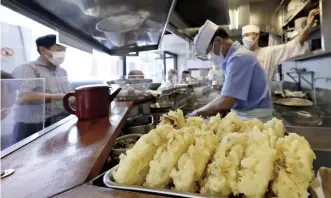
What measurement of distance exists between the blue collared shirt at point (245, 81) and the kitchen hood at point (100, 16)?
66 cm

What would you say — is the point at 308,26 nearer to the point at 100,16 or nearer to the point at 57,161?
the point at 100,16

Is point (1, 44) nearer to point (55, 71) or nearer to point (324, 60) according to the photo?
point (55, 71)

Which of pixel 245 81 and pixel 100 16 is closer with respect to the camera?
pixel 100 16

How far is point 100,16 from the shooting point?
1.25m

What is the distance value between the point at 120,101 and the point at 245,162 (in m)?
1.42

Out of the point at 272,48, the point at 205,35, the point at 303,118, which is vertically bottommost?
the point at 303,118

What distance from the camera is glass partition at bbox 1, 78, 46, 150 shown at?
3.34 ft

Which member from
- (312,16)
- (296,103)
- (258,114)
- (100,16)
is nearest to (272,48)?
(312,16)

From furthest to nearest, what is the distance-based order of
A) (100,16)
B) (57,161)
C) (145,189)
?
1. (100,16)
2. (57,161)
3. (145,189)

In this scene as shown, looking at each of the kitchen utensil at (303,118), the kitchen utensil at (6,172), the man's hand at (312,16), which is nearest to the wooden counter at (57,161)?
the kitchen utensil at (6,172)

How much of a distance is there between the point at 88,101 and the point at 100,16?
548 millimetres

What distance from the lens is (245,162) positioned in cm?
40

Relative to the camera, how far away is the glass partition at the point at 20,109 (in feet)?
3.34

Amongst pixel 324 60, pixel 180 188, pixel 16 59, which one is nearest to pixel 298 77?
pixel 324 60
